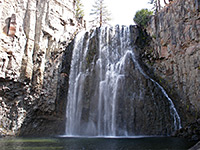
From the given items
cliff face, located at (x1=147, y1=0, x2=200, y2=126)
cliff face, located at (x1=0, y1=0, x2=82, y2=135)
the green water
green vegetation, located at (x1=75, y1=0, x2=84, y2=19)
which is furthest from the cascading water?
green vegetation, located at (x1=75, y1=0, x2=84, y2=19)

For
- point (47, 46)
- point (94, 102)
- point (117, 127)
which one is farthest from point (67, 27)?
point (117, 127)

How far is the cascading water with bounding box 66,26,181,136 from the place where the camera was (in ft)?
48.6

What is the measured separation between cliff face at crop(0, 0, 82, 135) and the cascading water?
1.91 m

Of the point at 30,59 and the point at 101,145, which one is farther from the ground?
the point at 30,59

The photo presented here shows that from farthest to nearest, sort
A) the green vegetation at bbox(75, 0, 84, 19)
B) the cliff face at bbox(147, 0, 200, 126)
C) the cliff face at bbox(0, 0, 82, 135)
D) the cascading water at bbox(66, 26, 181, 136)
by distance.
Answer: the green vegetation at bbox(75, 0, 84, 19), the cascading water at bbox(66, 26, 181, 136), the cliff face at bbox(0, 0, 82, 135), the cliff face at bbox(147, 0, 200, 126)

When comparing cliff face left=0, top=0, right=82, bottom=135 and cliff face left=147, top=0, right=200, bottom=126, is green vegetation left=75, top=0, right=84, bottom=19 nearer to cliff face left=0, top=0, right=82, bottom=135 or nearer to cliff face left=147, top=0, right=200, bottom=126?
cliff face left=0, top=0, right=82, bottom=135

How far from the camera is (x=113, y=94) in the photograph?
52.8 feet

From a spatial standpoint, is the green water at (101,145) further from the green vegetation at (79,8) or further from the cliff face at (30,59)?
the green vegetation at (79,8)

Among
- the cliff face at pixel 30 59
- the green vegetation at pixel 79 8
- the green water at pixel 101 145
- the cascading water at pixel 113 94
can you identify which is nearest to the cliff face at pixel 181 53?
the cascading water at pixel 113 94

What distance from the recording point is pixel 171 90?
15.7m

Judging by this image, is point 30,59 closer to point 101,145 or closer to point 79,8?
point 101,145

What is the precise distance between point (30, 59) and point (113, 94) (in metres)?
7.73

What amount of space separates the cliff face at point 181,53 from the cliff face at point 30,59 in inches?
378

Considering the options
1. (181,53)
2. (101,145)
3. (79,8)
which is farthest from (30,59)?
(79,8)
